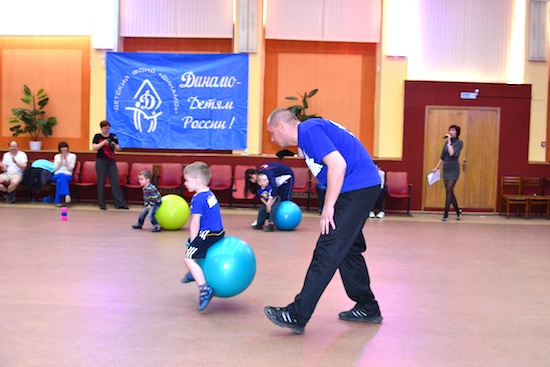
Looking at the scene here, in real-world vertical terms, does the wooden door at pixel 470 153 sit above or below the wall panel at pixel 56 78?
below

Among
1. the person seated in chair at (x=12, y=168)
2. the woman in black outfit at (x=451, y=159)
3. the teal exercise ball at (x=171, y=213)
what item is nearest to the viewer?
the teal exercise ball at (x=171, y=213)

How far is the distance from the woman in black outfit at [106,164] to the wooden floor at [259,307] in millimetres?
3491

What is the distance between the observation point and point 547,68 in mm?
13422

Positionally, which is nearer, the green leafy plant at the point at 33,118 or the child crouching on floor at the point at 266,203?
the child crouching on floor at the point at 266,203

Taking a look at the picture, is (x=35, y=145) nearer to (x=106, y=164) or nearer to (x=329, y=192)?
(x=106, y=164)

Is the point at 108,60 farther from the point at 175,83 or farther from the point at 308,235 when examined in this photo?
the point at 308,235

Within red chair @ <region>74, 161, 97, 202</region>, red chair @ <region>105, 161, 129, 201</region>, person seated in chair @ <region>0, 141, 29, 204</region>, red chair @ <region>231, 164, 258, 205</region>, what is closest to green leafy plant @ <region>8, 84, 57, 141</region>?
person seated in chair @ <region>0, 141, 29, 204</region>

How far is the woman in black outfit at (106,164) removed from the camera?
1211 centimetres

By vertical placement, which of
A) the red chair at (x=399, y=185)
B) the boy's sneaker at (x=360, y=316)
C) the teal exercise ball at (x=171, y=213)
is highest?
the red chair at (x=399, y=185)

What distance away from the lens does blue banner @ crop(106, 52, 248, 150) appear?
44.9 feet

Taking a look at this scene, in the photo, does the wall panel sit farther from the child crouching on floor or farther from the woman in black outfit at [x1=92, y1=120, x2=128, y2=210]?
the child crouching on floor

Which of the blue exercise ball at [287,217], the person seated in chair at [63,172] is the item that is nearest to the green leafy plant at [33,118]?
the person seated in chair at [63,172]

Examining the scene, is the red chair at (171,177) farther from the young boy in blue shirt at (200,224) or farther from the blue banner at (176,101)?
the young boy in blue shirt at (200,224)

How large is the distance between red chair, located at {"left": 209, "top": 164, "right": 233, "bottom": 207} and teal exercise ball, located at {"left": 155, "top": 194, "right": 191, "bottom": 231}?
3.73m
